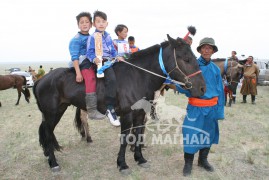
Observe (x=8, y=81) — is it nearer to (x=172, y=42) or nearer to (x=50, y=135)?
(x=50, y=135)

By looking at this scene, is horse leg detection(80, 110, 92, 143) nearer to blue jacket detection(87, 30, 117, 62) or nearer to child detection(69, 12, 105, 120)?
child detection(69, 12, 105, 120)

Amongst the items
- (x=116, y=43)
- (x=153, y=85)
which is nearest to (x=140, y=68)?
(x=153, y=85)

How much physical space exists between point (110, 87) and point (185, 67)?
127 centimetres

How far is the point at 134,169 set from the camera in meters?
4.66

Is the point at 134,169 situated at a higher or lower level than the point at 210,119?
lower

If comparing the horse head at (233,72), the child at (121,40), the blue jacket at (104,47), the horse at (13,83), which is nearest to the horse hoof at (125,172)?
the blue jacket at (104,47)

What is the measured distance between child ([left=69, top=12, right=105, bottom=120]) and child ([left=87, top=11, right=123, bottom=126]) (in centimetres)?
21

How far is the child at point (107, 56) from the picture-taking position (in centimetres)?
413

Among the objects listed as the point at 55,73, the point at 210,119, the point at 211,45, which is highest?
the point at 211,45

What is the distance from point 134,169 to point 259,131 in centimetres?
437

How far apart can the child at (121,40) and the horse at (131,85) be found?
1288 mm

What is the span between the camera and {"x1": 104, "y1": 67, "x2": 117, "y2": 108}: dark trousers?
4121 millimetres

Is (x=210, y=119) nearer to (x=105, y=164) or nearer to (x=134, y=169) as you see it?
(x=134, y=169)

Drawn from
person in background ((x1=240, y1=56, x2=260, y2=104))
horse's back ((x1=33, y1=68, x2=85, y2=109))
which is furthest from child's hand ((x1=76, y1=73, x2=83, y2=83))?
person in background ((x1=240, y1=56, x2=260, y2=104))
